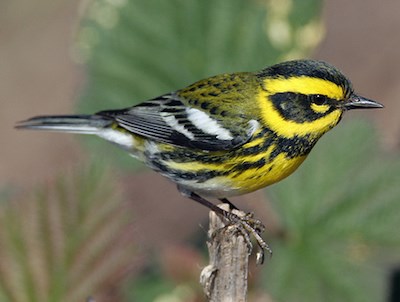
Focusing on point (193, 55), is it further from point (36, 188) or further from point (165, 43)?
point (36, 188)

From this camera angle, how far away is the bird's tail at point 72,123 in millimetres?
4066

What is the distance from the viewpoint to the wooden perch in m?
2.88

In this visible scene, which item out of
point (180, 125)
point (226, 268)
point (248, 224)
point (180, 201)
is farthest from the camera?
point (180, 201)

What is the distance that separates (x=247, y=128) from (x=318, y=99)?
0.90 ft

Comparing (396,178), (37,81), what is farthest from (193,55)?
(37,81)

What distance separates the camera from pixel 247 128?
3.50 meters

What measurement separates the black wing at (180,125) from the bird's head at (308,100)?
0.34 ft

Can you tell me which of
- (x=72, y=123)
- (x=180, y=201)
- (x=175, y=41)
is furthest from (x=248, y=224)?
(x=180, y=201)

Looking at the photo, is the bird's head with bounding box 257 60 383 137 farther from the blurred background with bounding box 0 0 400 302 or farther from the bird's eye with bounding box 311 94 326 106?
the blurred background with bounding box 0 0 400 302

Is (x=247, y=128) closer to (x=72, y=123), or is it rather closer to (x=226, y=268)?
(x=226, y=268)

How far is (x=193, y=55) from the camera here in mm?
4621

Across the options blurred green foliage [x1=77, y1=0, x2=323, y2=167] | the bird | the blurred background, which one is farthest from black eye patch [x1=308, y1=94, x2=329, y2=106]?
blurred green foliage [x1=77, y1=0, x2=323, y2=167]

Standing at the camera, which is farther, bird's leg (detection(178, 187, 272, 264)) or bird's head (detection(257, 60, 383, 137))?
bird's head (detection(257, 60, 383, 137))

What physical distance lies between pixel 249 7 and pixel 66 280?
6.75 ft
